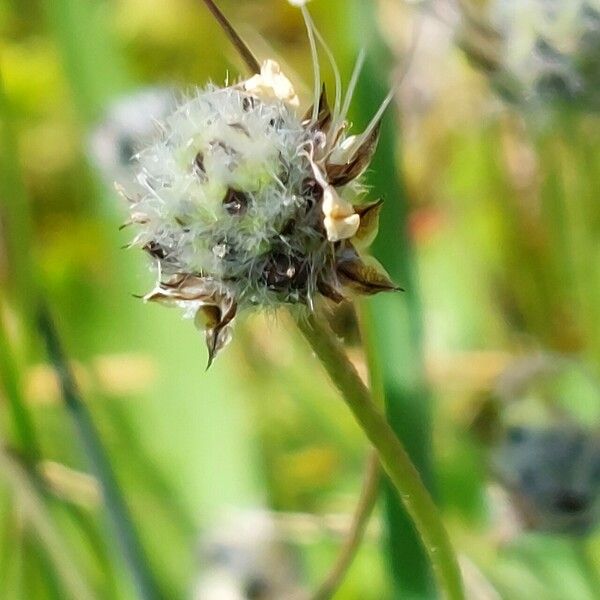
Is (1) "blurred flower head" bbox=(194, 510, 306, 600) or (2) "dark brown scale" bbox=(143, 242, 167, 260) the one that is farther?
(1) "blurred flower head" bbox=(194, 510, 306, 600)

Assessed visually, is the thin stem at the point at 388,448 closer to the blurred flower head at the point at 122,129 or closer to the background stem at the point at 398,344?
the background stem at the point at 398,344

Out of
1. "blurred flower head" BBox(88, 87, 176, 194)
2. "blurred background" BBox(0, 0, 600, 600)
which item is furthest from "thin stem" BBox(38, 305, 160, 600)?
"blurred flower head" BBox(88, 87, 176, 194)

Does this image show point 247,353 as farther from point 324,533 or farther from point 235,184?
point 235,184

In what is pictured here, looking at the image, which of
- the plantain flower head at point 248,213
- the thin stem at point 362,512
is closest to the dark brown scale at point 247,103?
the plantain flower head at point 248,213

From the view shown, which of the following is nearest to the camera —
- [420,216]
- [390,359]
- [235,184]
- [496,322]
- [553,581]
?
[235,184]

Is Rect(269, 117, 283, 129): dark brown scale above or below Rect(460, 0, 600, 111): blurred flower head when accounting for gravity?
above

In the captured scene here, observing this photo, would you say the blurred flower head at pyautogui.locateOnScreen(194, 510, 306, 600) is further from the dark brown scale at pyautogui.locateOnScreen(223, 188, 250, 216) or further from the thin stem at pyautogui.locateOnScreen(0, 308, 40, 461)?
the dark brown scale at pyautogui.locateOnScreen(223, 188, 250, 216)

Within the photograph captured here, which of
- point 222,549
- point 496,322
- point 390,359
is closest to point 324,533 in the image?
point 222,549
